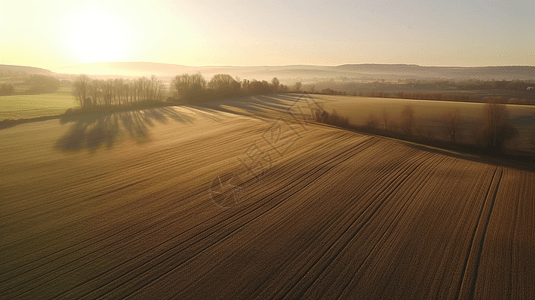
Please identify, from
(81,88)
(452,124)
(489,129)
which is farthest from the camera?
(81,88)

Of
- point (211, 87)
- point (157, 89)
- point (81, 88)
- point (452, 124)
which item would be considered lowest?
point (452, 124)

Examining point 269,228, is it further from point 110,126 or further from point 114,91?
point 114,91

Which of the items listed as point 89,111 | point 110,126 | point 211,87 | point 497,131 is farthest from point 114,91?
point 497,131

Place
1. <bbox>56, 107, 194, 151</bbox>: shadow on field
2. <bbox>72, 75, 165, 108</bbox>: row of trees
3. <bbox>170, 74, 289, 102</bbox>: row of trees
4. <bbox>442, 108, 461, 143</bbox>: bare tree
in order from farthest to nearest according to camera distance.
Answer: <bbox>170, 74, 289, 102</bbox>: row of trees → <bbox>72, 75, 165, 108</bbox>: row of trees → <bbox>442, 108, 461, 143</bbox>: bare tree → <bbox>56, 107, 194, 151</bbox>: shadow on field

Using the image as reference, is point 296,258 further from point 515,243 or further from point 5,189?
point 5,189

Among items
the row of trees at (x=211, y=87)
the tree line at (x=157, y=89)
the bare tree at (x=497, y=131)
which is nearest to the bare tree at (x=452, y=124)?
the bare tree at (x=497, y=131)

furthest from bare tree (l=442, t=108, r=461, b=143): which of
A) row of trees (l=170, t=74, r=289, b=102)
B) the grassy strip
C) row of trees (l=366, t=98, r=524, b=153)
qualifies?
the grassy strip

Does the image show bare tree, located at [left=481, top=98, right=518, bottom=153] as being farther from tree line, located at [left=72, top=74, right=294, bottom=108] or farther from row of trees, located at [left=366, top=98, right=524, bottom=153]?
tree line, located at [left=72, top=74, right=294, bottom=108]
